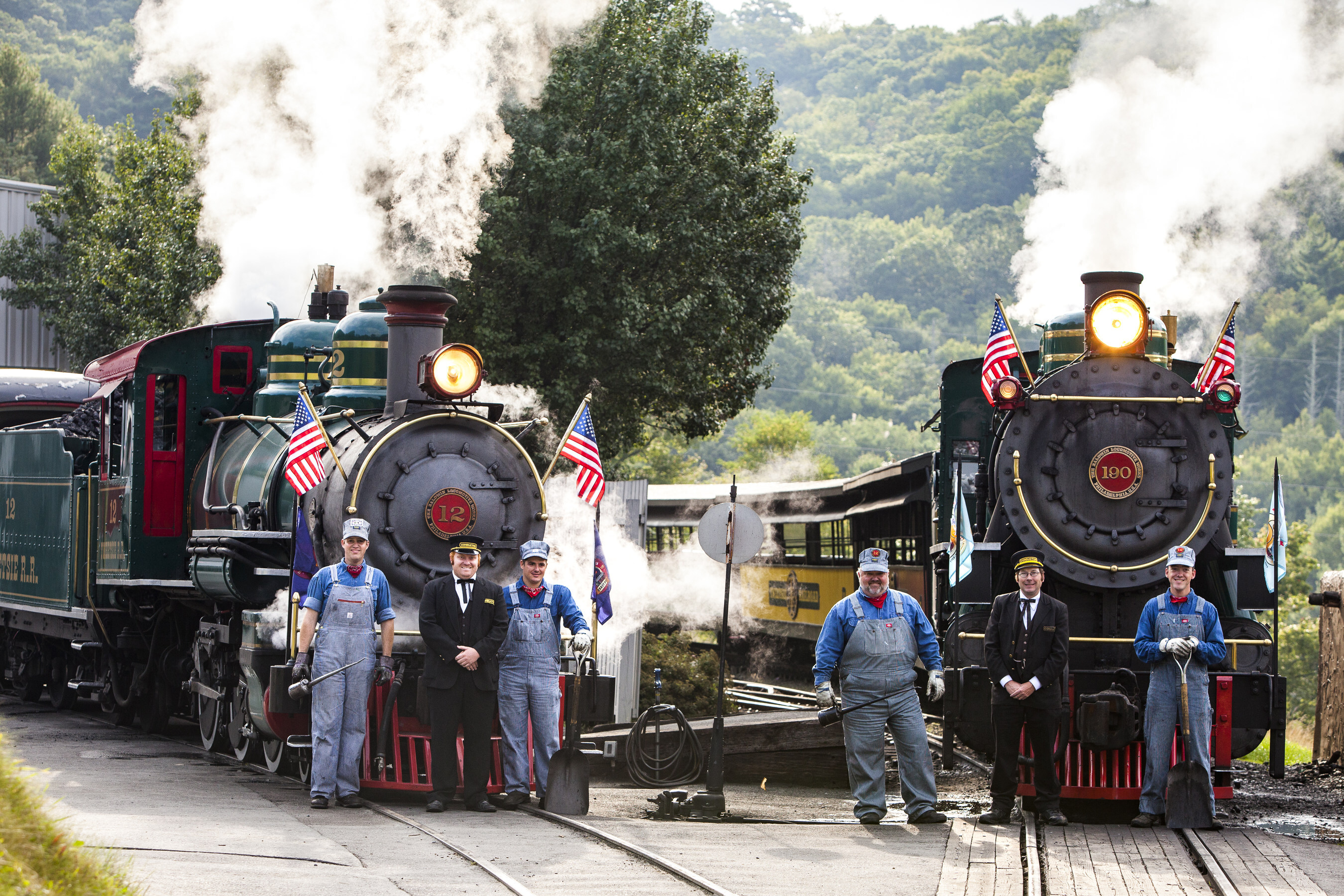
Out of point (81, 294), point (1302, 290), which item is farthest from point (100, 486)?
point (1302, 290)

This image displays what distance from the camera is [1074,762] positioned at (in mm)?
9055

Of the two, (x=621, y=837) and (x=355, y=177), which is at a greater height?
(x=355, y=177)

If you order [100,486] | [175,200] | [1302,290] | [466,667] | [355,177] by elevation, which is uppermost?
[1302,290]

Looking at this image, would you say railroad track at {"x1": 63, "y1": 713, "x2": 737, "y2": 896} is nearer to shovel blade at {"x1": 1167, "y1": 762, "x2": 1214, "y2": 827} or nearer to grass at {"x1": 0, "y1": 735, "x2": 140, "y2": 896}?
grass at {"x1": 0, "y1": 735, "x2": 140, "y2": 896}

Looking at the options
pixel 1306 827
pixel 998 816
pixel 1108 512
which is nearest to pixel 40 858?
pixel 998 816

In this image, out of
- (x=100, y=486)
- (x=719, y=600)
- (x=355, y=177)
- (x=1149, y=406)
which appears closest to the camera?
(x=1149, y=406)

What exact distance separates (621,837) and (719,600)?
52.5ft

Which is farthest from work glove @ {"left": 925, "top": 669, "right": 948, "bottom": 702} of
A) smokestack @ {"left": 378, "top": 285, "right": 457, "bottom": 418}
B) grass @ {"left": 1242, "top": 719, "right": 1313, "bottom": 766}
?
smokestack @ {"left": 378, "top": 285, "right": 457, "bottom": 418}

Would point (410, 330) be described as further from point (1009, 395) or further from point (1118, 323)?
point (1118, 323)

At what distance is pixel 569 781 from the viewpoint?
352 inches

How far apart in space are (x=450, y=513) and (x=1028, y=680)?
3557mm

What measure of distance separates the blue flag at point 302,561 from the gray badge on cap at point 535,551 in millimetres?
1456

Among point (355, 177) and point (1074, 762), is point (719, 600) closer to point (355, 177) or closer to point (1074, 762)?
point (355, 177)

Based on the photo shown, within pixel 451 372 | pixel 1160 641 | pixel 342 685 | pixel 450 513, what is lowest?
pixel 342 685
